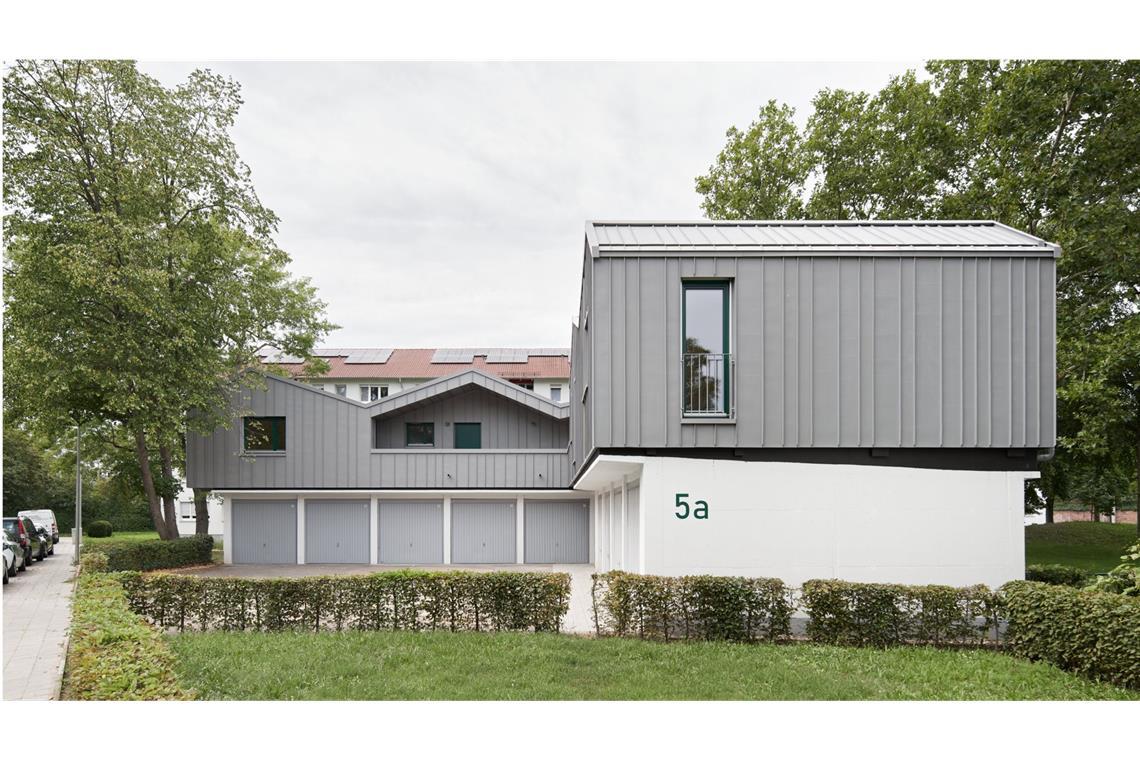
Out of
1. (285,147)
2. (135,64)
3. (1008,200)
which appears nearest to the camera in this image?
(1008,200)

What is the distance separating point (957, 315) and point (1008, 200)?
819 cm

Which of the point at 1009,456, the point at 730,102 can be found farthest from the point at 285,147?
the point at 1009,456

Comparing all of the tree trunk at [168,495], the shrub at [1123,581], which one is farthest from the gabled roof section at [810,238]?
the tree trunk at [168,495]

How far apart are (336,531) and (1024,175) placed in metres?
20.6

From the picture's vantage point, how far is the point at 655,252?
39.2ft

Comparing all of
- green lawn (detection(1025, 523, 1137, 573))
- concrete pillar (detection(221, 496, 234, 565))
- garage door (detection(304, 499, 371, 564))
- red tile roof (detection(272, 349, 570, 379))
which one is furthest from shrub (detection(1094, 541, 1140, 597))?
red tile roof (detection(272, 349, 570, 379))

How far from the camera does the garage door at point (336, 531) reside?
81.9ft

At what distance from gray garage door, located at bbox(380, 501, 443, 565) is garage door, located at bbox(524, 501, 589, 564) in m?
2.82

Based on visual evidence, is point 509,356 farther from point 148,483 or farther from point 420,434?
point 148,483

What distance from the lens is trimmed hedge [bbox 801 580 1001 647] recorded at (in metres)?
10.5

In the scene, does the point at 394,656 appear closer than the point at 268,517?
Yes

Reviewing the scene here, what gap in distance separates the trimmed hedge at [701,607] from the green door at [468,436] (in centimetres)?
1568

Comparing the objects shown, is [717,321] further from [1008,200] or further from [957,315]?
[1008,200]

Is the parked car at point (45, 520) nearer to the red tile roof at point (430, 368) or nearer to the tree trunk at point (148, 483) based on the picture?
the tree trunk at point (148, 483)
